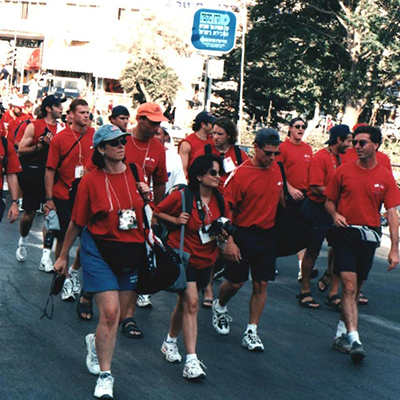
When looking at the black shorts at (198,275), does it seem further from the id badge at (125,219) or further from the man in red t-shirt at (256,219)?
the id badge at (125,219)

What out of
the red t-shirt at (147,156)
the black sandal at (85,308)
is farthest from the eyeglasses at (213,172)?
the black sandal at (85,308)

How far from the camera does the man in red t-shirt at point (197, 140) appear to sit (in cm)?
959

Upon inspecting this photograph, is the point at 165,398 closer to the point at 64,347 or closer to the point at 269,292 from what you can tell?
the point at 64,347

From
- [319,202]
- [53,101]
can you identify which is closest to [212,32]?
[53,101]

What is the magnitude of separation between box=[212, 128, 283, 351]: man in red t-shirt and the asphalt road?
45 centimetres

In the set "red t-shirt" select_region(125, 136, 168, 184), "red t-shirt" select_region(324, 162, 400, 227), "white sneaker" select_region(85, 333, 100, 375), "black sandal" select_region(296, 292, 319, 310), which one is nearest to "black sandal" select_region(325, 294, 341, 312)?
"black sandal" select_region(296, 292, 319, 310)

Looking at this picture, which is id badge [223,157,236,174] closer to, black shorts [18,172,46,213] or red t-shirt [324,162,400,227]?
red t-shirt [324,162,400,227]

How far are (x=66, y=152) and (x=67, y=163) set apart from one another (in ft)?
0.38

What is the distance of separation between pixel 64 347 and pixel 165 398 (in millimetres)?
1400

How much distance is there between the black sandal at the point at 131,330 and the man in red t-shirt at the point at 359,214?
69.1 inches

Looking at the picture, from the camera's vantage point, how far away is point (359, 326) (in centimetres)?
875

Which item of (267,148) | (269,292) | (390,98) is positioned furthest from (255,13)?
(267,148)

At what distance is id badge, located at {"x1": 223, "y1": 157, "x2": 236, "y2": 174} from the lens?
8836 mm

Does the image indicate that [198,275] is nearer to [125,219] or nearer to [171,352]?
[171,352]
